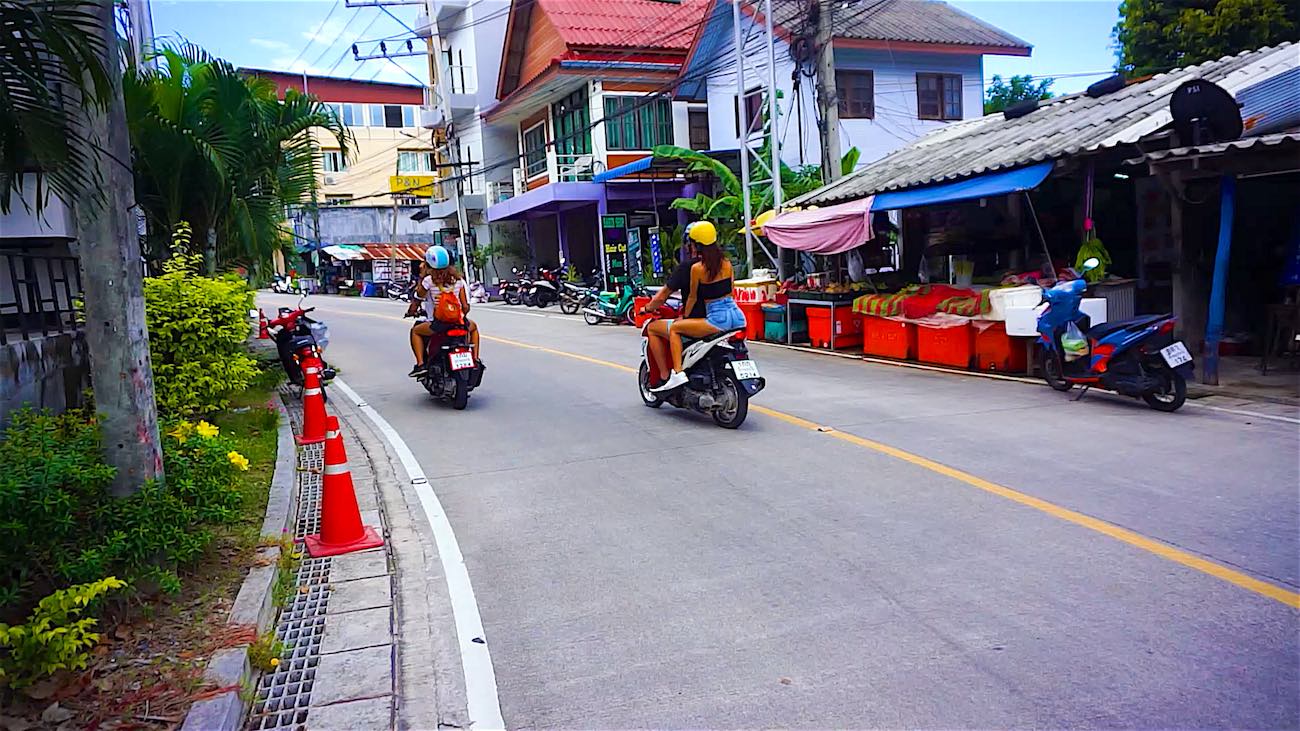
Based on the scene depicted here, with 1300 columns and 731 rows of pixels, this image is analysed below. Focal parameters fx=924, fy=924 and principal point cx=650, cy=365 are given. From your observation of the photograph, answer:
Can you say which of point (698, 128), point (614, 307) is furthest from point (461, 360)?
point (698, 128)

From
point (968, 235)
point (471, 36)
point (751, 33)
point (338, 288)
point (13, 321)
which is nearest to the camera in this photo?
point (13, 321)

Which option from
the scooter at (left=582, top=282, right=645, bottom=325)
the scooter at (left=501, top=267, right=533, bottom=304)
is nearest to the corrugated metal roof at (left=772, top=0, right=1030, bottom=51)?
the scooter at (left=582, top=282, right=645, bottom=325)

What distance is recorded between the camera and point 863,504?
20.5 ft

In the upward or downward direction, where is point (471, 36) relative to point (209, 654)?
upward

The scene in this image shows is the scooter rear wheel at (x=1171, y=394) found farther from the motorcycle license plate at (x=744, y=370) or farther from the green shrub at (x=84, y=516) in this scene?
the green shrub at (x=84, y=516)

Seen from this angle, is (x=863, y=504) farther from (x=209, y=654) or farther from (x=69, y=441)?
(x=69, y=441)

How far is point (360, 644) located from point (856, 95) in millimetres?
26094

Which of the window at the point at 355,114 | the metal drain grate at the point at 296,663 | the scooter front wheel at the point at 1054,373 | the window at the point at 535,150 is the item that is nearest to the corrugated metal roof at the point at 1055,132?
the scooter front wheel at the point at 1054,373

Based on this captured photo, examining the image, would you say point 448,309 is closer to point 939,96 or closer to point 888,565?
point 888,565

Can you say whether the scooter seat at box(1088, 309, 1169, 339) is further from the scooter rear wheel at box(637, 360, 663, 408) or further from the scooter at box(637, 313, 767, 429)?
the scooter rear wheel at box(637, 360, 663, 408)

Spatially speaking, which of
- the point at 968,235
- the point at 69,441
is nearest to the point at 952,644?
the point at 69,441

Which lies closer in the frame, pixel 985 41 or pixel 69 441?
pixel 69 441

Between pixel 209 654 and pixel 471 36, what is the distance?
3808 cm

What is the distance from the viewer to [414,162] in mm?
60594
